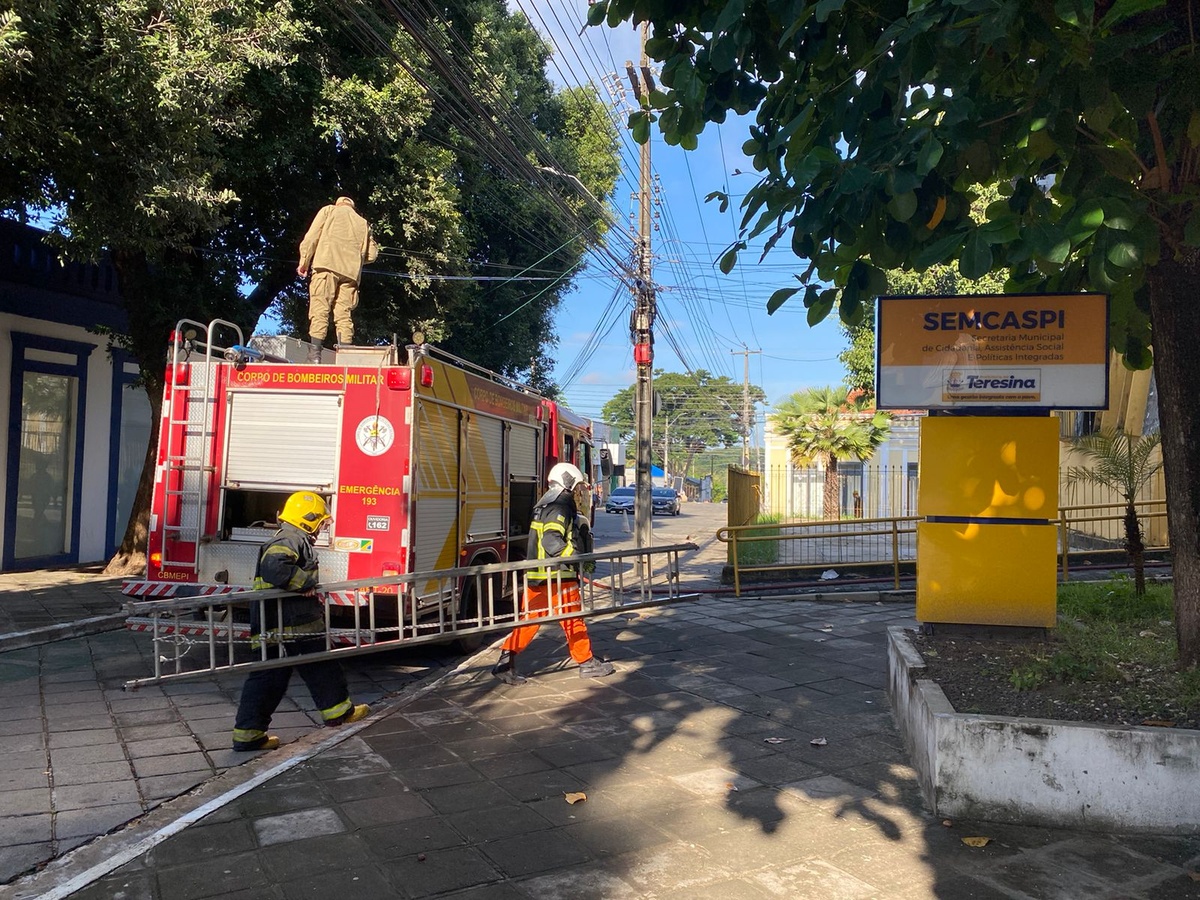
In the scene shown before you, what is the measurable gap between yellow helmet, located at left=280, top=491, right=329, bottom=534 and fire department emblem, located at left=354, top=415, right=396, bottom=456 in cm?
156

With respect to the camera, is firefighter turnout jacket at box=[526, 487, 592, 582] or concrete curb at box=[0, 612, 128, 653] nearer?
firefighter turnout jacket at box=[526, 487, 592, 582]

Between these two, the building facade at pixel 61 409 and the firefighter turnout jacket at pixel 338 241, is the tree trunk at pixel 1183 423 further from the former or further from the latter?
the building facade at pixel 61 409

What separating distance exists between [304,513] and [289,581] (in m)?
0.49

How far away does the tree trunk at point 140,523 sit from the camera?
12642mm

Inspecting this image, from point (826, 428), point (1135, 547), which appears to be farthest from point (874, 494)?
point (1135, 547)

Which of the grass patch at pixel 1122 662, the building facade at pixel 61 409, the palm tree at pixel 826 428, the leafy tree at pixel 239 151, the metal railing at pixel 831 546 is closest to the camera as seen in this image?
the grass patch at pixel 1122 662

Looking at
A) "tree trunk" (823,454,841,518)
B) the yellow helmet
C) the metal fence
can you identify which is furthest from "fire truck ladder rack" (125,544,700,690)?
"tree trunk" (823,454,841,518)

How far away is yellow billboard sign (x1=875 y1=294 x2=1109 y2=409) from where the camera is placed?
638 centimetres

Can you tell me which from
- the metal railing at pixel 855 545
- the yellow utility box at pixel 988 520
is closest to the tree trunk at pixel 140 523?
the metal railing at pixel 855 545

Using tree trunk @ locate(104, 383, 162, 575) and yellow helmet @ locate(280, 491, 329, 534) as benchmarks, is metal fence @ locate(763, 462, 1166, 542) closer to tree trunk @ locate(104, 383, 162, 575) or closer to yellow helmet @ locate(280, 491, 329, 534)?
yellow helmet @ locate(280, 491, 329, 534)

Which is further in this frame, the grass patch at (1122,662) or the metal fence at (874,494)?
the metal fence at (874,494)

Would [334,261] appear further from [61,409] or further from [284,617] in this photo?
[61,409]

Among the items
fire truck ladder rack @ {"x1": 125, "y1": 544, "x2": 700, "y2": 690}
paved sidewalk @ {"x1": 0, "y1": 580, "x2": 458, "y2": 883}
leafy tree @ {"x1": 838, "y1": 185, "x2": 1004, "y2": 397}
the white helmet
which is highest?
leafy tree @ {"x1": 838, "y1": 185, "x2": 1004, "y2": 397}

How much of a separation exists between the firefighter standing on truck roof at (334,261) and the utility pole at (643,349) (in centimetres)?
903
